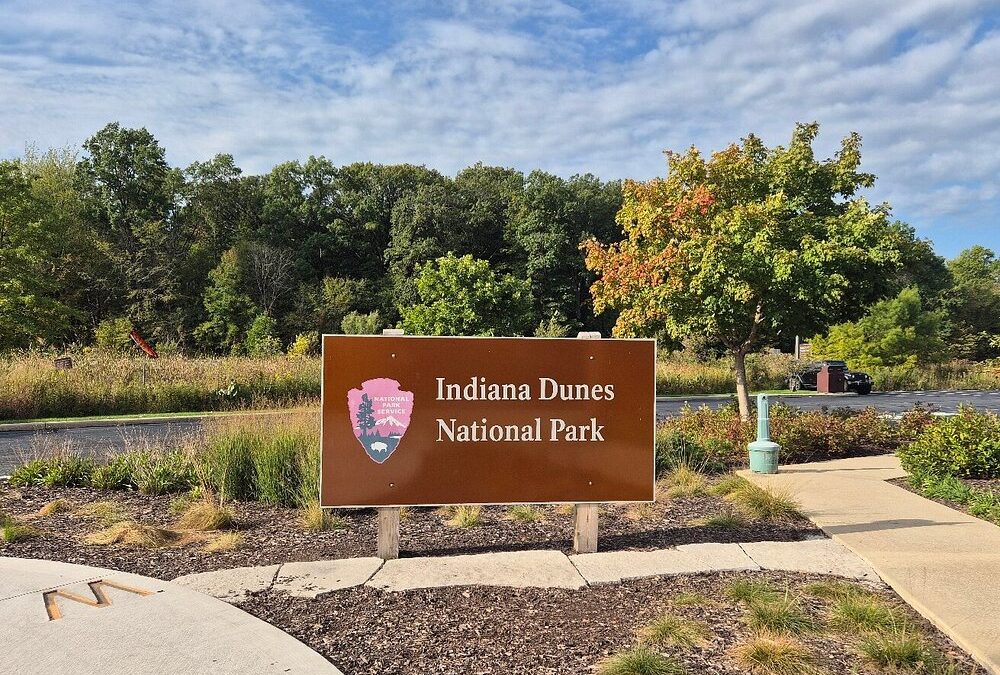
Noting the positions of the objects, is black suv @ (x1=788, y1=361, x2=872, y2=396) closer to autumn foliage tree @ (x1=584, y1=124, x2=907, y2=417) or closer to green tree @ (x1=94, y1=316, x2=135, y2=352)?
autumn foliage tree @ (x1=584, y1=124, x2=907, y2=417)

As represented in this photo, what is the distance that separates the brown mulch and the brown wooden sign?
98 centimetres

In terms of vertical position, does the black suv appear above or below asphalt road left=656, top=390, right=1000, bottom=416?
above

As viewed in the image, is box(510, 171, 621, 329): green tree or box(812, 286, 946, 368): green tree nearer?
Result: box(812, 286, 946, 368): green tree

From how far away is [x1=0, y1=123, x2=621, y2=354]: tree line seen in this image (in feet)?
143

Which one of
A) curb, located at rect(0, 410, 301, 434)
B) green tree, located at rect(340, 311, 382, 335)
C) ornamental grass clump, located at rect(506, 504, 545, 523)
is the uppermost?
green tree, located at rect(340, 311, 382, 335)

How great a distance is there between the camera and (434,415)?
5.70m

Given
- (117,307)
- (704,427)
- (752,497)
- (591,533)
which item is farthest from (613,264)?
(117,307)

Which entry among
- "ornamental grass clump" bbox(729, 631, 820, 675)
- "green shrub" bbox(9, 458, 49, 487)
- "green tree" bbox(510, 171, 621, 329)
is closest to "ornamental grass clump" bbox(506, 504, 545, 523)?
"ornamental grass clump" bbox(729, 631, 820, 675)

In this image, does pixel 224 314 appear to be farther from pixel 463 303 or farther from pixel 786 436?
pixel 786 436

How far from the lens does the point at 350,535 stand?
6344mm

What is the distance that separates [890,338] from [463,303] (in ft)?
77.6

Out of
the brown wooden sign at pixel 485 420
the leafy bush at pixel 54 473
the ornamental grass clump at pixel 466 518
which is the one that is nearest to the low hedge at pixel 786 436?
the ornamental grass clump at pixel 466 518

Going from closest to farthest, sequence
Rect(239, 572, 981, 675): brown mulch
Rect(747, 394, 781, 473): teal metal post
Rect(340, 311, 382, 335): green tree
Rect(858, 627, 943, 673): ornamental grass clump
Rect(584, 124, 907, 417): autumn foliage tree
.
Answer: Rect(858, 627, 943, 673): ornamental grass clump < Rect(239, 572, 981, 675): brown mulch < Rect(747, 394, 781, 473): teal metal post < Rect(584, 124, 907, 417): autumn foliage tree < Rect(340, 311, 382, 335): green tree

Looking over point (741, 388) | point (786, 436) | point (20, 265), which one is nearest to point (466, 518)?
point (786, 436)
